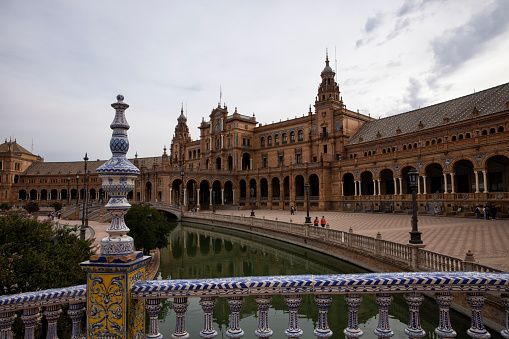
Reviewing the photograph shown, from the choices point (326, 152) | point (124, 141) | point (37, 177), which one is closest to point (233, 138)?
point (326, 152)

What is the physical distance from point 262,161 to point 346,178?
20.1 meters

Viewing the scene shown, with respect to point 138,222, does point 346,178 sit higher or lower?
higher

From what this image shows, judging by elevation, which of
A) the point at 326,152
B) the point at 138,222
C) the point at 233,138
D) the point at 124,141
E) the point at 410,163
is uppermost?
the point at 233,138

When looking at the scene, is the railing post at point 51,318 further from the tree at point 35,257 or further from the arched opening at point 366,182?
the arched opening at point 366,182

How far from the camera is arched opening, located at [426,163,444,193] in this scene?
38.5 m

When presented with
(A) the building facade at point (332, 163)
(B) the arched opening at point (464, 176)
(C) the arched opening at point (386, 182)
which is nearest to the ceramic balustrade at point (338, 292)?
(A) the building facade at point (332, 163)

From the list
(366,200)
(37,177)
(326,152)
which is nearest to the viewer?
(366,200)

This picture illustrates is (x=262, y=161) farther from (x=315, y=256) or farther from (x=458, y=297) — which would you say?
(x=458, y=297)

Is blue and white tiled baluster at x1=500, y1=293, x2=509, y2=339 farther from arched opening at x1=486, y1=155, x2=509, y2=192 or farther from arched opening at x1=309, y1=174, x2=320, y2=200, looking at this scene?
arched opening at x1=309, y1=174, x2=320, y2=200

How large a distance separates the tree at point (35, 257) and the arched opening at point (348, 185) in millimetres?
45092

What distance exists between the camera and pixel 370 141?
159 feet

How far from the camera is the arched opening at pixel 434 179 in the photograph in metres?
38.5

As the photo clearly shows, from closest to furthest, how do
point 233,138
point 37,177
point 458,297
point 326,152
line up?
point 458,297 < point 326,152 < point 233,138 < point 37,177

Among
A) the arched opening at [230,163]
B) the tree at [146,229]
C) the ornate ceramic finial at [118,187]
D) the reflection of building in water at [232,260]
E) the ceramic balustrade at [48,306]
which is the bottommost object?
the reflection of building in water at [232,260]
